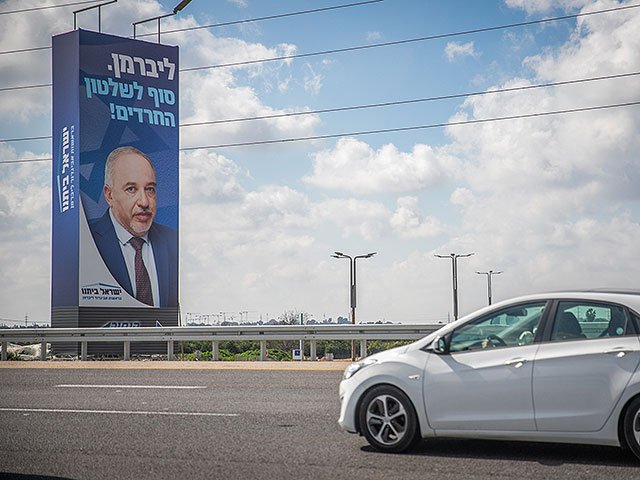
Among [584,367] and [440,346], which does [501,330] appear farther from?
[584,367]

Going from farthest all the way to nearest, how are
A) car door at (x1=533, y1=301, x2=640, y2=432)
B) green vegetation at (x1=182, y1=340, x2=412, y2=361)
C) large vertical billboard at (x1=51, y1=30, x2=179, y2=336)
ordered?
1. large vertical billboard at (x1=51, y1=30, x2=179, y2=336)
2. green vegetation at (x1=182, y1=340, x2=412, y2=361)
3. car door at (x1=533, y1=301, x2=640, y2=432)

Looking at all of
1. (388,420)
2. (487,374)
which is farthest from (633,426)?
(388,420)

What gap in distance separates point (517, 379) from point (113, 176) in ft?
135

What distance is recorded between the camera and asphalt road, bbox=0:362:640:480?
7.06 m

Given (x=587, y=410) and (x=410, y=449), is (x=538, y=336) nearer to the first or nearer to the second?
(x=587, y=410)

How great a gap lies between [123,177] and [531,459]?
41.6 metres

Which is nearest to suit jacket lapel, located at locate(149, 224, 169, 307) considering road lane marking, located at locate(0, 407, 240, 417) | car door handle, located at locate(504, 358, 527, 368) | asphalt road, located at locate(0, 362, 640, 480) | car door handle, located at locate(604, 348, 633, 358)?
asphalt road, located at locate(0, 362, 640, 480)

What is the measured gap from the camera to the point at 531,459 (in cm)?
750

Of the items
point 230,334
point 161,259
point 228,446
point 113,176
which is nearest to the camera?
point 228,446

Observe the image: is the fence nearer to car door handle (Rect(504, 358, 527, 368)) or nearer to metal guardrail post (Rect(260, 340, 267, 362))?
metal guardrail post (Rect(260, 340, 267, 362))

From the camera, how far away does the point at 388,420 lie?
25.8 feet

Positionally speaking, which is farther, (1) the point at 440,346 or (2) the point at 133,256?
(2) the point at 133,256

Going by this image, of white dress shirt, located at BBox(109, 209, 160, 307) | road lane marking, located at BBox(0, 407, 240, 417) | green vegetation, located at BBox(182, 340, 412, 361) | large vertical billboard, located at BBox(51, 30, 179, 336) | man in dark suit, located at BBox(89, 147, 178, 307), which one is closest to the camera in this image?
road lane marking, located at BBox(0, 407, 240, 417)

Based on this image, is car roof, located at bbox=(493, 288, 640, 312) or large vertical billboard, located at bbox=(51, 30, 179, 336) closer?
car roof, located at bbox=(493, 288, 640, 312)
